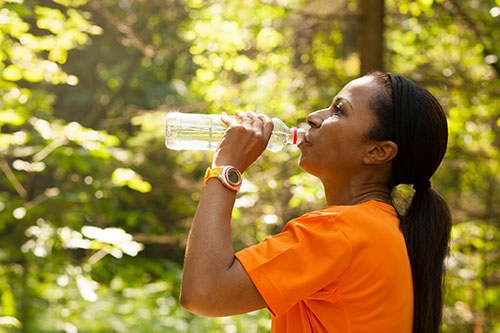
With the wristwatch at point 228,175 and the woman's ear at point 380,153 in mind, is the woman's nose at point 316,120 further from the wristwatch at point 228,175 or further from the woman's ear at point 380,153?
the wristwatch at point 228,175

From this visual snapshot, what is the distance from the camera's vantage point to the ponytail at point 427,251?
164 cm

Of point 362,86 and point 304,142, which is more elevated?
point 362,86

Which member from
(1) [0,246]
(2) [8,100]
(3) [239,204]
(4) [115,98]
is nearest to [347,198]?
(3) [239,204]

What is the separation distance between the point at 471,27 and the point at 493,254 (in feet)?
8.31

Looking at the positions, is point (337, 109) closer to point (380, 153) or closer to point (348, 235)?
point (380, 153)

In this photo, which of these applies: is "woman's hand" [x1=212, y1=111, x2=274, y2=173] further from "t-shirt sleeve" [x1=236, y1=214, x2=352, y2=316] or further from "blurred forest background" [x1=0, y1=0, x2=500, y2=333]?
"blurred forest background" [x1=0, y1=0, x2=500, y2=333]

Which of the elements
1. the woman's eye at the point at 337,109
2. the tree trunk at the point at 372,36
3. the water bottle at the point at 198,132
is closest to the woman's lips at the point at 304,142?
the woman's eye at the point at 337,109

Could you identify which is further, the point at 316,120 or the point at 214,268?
the point at 316,120

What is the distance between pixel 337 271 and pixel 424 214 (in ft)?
1.55

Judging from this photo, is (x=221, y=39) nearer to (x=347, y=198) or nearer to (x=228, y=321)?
(x=228, y=321)

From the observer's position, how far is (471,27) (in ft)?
15.9

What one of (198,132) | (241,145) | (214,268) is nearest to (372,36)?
(198,132)

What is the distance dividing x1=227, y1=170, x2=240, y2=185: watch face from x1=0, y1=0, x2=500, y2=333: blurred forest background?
1.71 m

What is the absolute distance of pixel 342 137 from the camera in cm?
167
